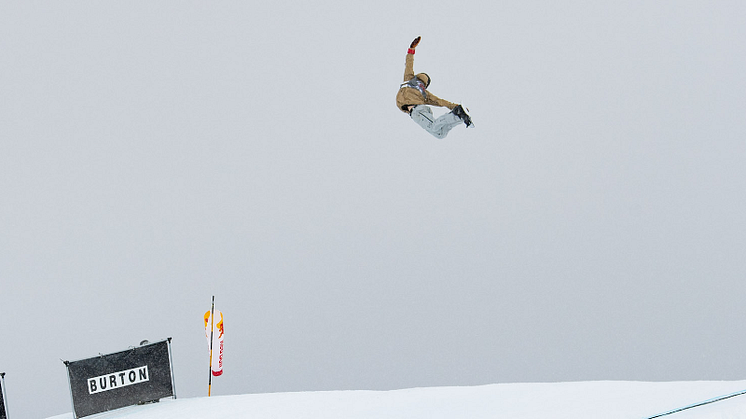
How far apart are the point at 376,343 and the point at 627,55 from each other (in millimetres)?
59129

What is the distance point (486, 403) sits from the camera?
25.7 ft

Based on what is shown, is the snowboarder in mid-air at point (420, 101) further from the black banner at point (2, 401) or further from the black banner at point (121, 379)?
the black banner at point (2, 401)

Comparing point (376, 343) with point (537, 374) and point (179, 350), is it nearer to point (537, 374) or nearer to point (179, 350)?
point (537, 374)

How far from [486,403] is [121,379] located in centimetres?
744

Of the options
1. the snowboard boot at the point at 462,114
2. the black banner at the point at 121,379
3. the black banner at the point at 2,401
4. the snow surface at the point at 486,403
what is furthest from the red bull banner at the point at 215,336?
the snowboard boot at the point at 462,114

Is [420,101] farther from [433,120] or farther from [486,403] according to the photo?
[486,403]

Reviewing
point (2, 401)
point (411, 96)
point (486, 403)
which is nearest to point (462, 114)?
point (411, 96)

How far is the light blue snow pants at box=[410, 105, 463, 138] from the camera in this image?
34.6 ft

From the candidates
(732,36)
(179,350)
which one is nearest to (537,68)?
(732,36)

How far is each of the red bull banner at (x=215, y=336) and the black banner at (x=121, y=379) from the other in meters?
1.67

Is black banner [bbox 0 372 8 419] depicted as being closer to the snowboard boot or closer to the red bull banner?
the red bull banner

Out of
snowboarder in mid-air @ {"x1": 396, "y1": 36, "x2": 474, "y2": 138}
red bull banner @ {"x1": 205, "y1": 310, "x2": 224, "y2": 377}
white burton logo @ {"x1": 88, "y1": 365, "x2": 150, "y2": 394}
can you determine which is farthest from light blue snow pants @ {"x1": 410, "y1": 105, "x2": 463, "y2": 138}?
white burton logo @ {"x1": 88, "y1": 365, "x2": 150, "y2": 394}

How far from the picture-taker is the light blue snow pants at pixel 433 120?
10.6m

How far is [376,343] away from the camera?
61.6 m
